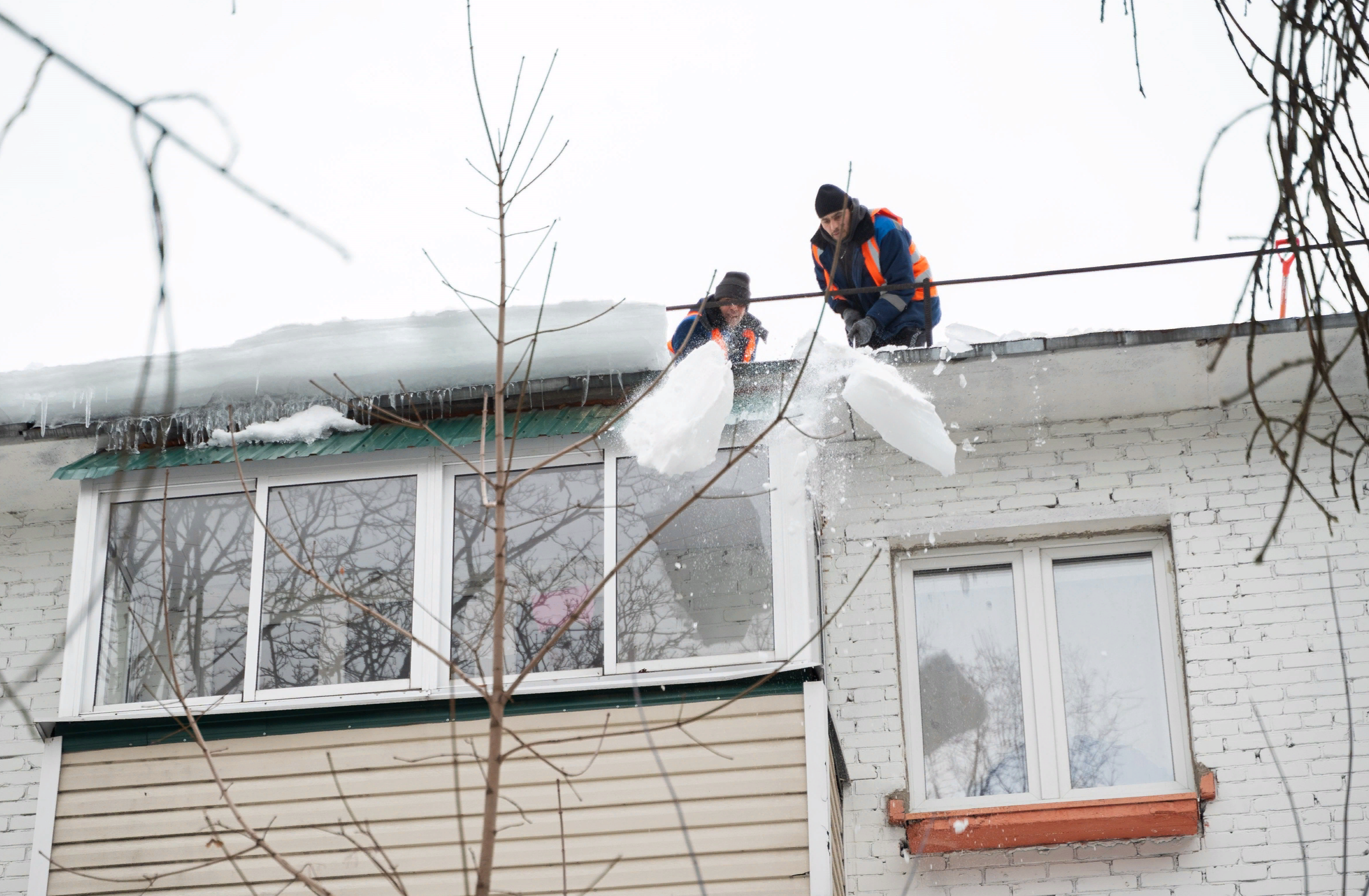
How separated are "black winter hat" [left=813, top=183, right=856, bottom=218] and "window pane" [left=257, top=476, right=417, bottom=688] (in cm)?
242

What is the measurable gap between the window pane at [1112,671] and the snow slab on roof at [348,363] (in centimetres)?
220

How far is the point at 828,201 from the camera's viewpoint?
6.85 m

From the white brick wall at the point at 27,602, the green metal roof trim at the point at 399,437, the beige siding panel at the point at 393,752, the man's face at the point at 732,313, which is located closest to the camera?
the beige siding panel at the point at 393,752

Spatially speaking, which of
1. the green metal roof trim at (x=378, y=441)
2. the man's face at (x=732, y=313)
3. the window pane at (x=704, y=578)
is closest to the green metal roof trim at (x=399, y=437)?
the green metal roof trim at (x=378, y=441)

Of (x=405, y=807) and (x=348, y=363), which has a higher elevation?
(x=348, y=363)

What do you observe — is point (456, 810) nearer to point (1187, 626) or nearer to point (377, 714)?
point (377, 714)

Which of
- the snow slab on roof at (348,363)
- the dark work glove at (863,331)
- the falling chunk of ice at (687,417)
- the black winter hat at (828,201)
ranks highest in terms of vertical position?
the black winter hat at (828,201)

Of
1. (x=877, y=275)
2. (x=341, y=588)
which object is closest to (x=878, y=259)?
(x=877, y=275)

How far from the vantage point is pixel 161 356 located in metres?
5.85

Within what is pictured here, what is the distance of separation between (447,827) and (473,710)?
46 cm

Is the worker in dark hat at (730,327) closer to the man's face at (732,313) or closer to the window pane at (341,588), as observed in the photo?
the man's face at (732,313)

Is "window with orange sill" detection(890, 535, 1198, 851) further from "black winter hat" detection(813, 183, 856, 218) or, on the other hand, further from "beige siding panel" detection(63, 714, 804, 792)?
"black winter hat" detection(813, 183, 856, 218)

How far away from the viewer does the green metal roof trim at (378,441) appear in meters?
5.90

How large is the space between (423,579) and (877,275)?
2.65 metres
